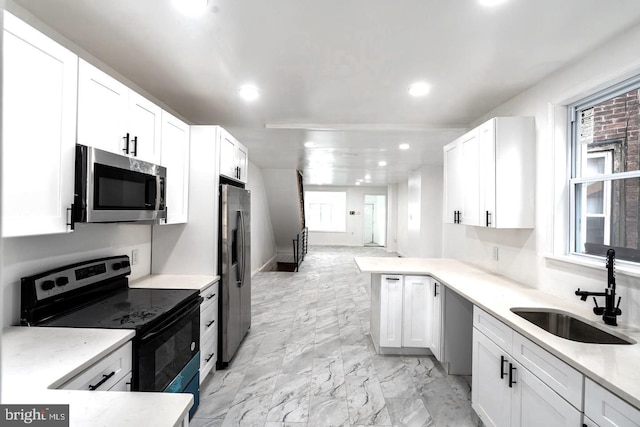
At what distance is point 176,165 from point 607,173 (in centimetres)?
306

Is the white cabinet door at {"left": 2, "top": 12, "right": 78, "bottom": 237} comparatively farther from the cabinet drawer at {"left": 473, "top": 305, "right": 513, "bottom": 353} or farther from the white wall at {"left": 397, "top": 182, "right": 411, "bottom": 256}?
the white wall at {"left": 397, "top": 182, "right": 411, "bottom": 256}

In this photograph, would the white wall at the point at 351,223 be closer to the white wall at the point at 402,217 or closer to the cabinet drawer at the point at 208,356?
the white wall at the point at 402,217

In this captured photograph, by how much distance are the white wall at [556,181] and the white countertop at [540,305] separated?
0.33 ft

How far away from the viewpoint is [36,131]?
1433 millimetres

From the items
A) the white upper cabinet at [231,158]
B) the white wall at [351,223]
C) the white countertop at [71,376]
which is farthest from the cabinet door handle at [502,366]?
the white wall at [351,223]

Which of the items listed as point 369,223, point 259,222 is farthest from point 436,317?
point 369,223

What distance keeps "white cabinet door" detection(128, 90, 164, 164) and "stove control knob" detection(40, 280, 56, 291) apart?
846 millimetres

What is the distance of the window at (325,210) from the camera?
12.2 metres

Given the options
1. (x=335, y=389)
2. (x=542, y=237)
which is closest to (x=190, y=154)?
(x=335, y=389)

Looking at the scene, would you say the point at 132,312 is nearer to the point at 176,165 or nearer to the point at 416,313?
the point at 176,165

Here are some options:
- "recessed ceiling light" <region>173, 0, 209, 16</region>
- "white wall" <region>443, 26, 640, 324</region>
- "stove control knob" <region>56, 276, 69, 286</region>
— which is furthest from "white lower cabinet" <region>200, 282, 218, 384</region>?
"white wall" <region>443, 26, 640, 324</region>

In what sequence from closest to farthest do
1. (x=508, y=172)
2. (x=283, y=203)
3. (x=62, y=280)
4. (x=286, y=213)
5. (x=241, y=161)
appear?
(x=62, y=280)
(x=508, y=172)
(x=241, y=161)
(x=283, y=203)
(x=286, y=213)

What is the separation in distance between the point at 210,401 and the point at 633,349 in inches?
102

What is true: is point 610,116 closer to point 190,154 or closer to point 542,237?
point 542,237
